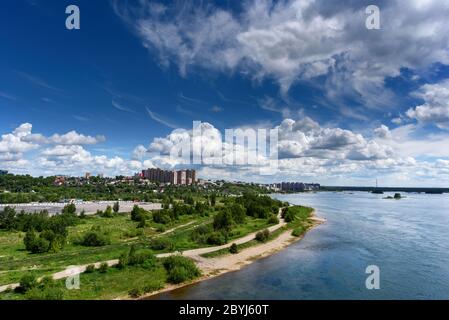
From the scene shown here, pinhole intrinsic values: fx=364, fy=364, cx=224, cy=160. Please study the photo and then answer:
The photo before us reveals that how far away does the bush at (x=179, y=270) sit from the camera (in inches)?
1348

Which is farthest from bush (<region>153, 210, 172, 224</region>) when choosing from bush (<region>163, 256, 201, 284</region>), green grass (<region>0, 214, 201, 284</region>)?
bush (<region>163, 256, 201, 284</region>)

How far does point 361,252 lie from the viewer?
48875 mm

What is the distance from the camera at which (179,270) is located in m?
34.7

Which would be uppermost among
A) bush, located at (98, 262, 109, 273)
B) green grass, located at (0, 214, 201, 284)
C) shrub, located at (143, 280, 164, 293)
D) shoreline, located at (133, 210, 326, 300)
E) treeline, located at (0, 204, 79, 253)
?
treeline, located at (0, 204, 79, 253)

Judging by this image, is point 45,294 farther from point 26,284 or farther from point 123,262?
point 123,262

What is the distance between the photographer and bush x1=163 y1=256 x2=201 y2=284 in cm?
3425

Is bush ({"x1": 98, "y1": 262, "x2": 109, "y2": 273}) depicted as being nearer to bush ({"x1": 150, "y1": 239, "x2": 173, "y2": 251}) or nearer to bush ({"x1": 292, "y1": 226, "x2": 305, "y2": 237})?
bush ({"x1": 150, "y1": 239, "x2": 173, "y2": 251})

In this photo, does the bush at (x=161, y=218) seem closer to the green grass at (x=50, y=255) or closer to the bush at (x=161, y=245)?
the green grass at (x=50, y=255)

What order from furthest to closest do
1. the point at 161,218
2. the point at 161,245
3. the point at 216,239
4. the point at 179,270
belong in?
the point at 161,218 < the point at 216,239 < the point at 161,245 < the point at 179,270

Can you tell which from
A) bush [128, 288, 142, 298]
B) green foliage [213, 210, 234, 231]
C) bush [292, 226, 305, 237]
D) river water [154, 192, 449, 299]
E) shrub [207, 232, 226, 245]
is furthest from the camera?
green foliage [213, 210, 234, 231]

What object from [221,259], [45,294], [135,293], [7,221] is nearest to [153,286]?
[135,293]

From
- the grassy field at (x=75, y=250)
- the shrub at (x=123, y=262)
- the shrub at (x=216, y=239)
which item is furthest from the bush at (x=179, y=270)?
the shrub at (x=216, y=239)

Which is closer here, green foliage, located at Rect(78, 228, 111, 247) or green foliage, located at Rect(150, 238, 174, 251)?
green foliage, located at Rect(150, 238, 174, 251)

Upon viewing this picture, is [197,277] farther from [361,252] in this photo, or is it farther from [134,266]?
[361,252]
